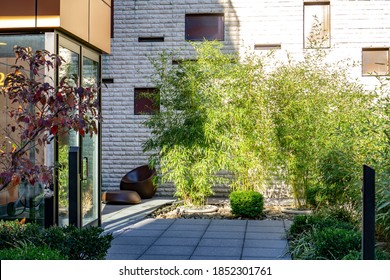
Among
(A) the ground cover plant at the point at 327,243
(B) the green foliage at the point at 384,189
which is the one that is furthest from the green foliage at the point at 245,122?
(A) the ground cover plant at the point at 327,243

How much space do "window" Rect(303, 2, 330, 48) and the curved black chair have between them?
15.8 ft

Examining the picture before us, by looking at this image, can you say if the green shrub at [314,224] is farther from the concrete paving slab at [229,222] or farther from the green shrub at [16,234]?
the green shrub at [16,234]

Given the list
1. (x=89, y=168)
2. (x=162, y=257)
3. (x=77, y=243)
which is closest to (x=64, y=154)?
(x=89, y=168)

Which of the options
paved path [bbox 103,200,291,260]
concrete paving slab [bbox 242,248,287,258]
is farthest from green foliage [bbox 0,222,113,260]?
concrete paving slab [bbox 242,248,287,258]

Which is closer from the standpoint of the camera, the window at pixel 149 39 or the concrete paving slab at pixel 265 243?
the concrete paving slab at pixel 265 243

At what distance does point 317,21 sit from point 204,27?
107 inches

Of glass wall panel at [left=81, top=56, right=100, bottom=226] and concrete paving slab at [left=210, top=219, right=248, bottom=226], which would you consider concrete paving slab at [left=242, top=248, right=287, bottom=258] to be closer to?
concrete paving slab at [left=210, top=219, right=248, bottom=226]

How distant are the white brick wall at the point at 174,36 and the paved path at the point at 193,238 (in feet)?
12.4

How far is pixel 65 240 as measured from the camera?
5.55 metres

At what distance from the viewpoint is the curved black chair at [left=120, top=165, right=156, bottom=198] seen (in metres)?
13.6

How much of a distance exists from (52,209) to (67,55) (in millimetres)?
2031

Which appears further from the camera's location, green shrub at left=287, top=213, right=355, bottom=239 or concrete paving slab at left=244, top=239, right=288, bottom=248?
concrete paving slab at left=244, top=239, right=288, bottom=248

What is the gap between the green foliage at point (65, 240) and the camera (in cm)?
552

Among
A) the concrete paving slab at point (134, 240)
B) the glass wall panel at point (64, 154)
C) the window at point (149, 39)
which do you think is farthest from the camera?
the window at point (149, 39)
